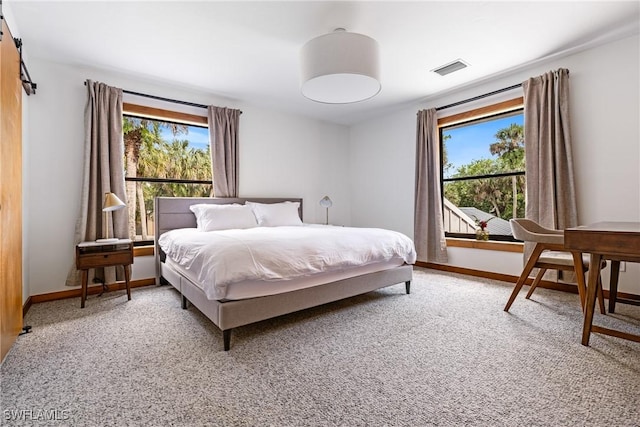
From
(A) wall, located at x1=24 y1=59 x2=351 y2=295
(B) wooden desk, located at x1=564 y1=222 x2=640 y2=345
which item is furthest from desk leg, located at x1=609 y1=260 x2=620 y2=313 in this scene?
(A) wall, located at x1=24 y1=59 x2=351 y2=295

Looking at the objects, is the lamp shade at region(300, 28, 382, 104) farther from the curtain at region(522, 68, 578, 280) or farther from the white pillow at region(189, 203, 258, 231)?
the curtain at region(522, 68, 578, 280)

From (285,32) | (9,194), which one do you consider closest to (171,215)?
(9,194)

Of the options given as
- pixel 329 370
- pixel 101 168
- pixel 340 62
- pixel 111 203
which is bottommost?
pixel 329 370

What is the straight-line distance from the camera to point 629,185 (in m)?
A: 2.89

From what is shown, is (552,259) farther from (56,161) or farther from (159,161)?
(56,161)

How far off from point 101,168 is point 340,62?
9.42ft

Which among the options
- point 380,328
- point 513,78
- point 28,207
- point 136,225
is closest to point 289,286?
point 380,328

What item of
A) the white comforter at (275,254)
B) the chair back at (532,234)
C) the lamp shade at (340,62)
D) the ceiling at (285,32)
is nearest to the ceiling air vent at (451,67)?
the ceiling at (285,32)

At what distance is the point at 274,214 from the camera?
4.06 meters

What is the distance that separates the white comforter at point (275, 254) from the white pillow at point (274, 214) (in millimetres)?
1202

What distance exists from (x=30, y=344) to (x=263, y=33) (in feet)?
10.0

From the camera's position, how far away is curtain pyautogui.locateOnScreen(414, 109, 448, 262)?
14.2ft

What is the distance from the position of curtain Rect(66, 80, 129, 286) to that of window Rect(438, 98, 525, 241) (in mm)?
4299

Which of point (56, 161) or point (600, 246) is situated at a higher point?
point (56, 161)
